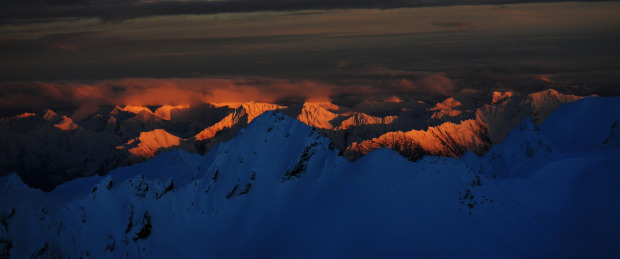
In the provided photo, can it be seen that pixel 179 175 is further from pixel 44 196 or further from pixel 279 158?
pixel 44 196

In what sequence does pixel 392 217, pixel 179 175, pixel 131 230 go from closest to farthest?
1. pixel 131 230
2. pixel 392 217
3. pixel 179 175

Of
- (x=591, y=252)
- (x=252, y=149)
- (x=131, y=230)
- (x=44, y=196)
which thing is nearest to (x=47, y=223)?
(x=44, y=196)

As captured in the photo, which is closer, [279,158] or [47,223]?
[47,223]

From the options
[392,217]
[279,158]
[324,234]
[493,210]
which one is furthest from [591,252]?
[279,158]

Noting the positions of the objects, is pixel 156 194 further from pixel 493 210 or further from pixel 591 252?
pixel 591 252

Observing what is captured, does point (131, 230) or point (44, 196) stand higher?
point (44, 196)

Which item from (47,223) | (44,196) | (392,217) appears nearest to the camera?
(47,223)
